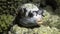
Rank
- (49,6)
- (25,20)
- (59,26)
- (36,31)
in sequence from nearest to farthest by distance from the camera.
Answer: (36,31)
(25,20)
(59,26)
(49,6)

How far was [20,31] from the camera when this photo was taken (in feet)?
6.76

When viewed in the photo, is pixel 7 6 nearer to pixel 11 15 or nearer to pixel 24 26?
pixel 11 15

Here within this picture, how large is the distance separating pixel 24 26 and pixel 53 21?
21.5 inches

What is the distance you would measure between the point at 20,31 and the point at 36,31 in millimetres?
242

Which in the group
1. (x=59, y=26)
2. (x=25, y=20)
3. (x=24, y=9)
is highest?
(x=24, y=9)

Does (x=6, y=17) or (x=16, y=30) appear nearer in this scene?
(x=16, y=30)

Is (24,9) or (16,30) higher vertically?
(24,9)

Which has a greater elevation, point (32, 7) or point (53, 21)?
point (32, 7)

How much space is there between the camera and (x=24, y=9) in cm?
228

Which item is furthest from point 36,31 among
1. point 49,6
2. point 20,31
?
point 49,6

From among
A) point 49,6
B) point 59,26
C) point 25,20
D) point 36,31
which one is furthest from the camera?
point 49,6

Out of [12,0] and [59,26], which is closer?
[59,26]

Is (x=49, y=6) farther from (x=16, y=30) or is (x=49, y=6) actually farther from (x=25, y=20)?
(x=16, y=30)

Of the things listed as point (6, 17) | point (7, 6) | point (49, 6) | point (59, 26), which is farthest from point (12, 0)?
point (59, 26)
